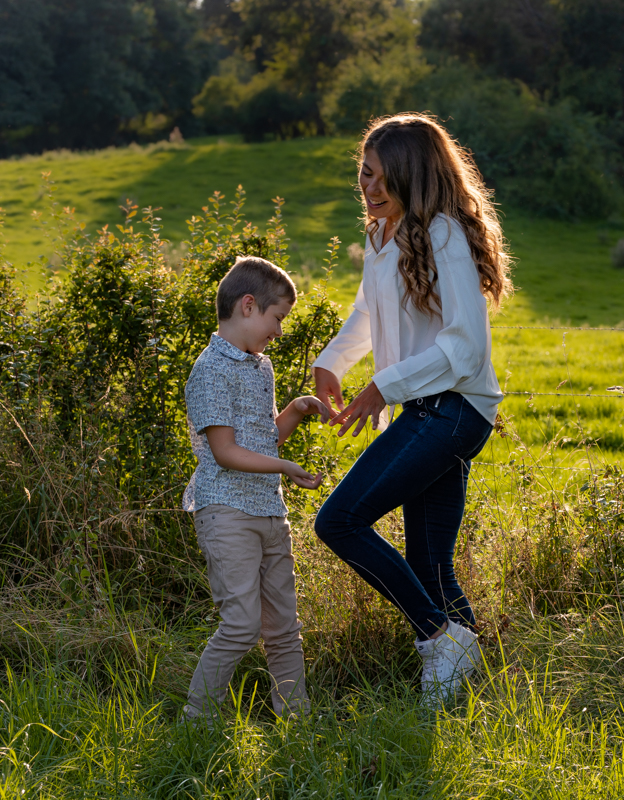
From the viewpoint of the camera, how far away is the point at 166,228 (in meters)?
21.9

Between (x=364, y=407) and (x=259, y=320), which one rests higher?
(x=259, y=320)

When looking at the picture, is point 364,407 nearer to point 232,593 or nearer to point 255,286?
point 255,286

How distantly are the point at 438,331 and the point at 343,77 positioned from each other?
35.5 metres

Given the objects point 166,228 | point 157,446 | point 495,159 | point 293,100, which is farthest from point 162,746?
point 293,100

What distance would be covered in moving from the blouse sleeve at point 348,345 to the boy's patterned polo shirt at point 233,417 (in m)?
0.32

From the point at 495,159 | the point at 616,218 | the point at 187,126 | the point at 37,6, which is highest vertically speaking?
the point at 37,6

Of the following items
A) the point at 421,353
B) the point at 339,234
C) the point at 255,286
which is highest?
the point at 255,286

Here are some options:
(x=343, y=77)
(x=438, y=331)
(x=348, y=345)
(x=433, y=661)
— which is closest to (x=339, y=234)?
(x=343, y=77)

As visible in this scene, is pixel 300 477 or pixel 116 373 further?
pixel 116 373

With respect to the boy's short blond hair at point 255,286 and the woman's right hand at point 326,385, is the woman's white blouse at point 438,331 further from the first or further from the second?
the boy's short blond hair at point 255,286

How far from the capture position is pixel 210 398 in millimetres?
2627

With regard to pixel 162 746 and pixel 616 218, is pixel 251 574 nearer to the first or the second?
pixel 162 746

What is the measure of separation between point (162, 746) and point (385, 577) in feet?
2.95

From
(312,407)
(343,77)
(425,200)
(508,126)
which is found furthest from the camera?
(343,77)
